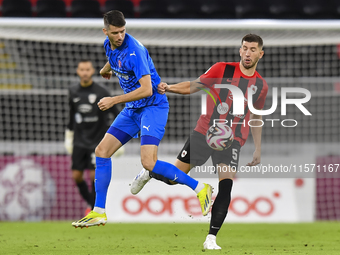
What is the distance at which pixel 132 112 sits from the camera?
5082 millimetres

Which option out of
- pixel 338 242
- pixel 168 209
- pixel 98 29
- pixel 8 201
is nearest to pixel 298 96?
pixel 168 209

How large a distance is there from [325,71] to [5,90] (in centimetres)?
635

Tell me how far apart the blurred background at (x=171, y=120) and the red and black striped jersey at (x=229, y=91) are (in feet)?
9.82

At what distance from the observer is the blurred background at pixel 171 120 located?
8391 mm

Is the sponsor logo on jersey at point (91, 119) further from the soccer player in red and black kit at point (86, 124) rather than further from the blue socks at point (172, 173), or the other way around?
the blue socks at point (172, 173)

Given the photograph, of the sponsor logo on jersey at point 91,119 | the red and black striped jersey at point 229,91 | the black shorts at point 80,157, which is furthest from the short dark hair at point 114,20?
the black shorts at point 80,157

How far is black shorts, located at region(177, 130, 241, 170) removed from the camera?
4.94 metres

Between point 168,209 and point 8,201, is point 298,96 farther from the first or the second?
point 8,201
